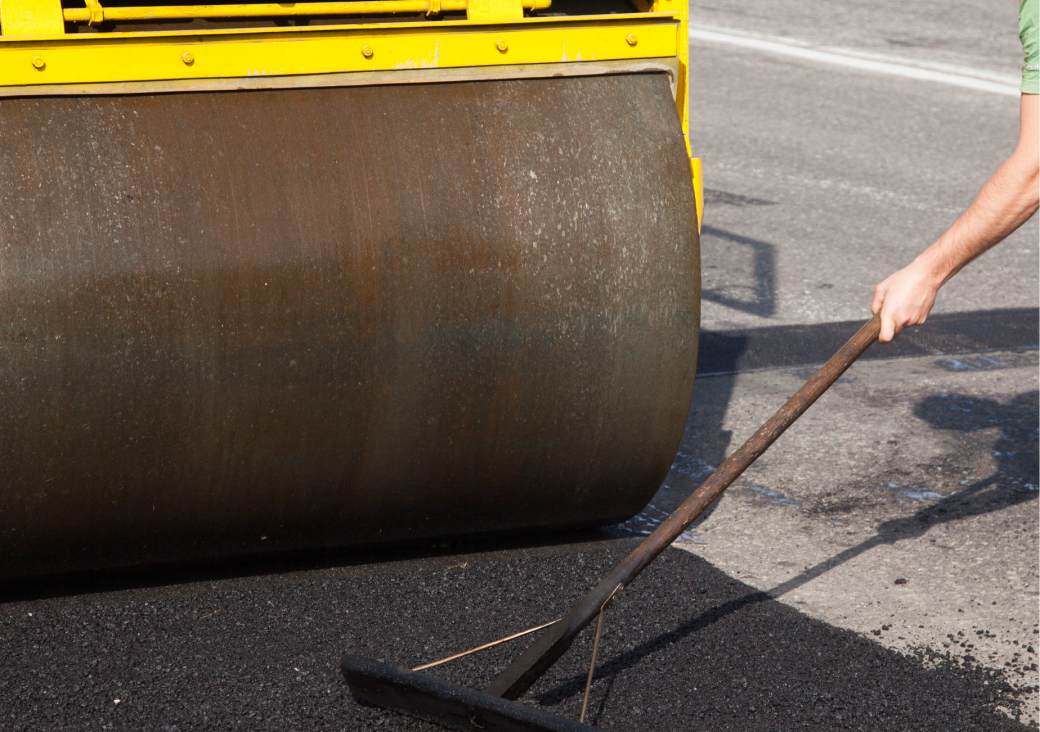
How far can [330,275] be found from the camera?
2.55 metres

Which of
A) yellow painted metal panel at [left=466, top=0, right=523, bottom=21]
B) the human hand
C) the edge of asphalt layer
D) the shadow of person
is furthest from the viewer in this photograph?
the edge of asphalt layer

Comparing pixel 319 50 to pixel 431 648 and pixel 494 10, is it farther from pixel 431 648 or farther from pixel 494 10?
pixel 431 648

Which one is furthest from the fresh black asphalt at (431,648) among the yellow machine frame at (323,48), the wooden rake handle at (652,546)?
the yellow machine frame at (323,48)

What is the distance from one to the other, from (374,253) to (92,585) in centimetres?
107

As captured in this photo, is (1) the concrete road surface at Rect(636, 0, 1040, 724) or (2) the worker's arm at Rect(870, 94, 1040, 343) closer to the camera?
(2) the worker's arm at Rect(870, 94, 1040, 343)

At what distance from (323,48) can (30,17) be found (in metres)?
0.60

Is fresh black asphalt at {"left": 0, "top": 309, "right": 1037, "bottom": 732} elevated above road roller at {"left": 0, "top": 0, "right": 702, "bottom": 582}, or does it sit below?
below

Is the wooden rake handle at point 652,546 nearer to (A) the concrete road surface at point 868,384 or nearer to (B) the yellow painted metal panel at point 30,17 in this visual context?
(A) the concrete road surface at point 868,384

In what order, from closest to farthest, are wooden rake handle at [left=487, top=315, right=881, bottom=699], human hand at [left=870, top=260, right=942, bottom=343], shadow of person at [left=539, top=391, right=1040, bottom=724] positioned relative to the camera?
1. wooden rake handle at [left=487, top=315, right=881, bottom=699]
2. human hand at [left=870, top=260, right=942, bottom=343]
3. shadow of person at [left=539, top=391, right=1040, bottom=724]

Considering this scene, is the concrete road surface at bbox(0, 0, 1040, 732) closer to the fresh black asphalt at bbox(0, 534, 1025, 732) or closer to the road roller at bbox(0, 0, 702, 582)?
the fresh black asphalt at bbox(0, 534, 1025, 732)

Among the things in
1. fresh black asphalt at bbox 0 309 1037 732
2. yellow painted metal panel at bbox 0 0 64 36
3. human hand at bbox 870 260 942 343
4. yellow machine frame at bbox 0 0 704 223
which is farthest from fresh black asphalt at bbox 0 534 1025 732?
yellow painted metal panel at bbox 0 0 64 36

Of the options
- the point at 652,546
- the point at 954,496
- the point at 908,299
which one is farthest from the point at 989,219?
the point at 954,496

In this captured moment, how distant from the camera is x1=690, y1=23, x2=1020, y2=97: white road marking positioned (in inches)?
434

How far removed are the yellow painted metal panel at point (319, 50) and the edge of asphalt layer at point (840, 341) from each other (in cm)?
202
